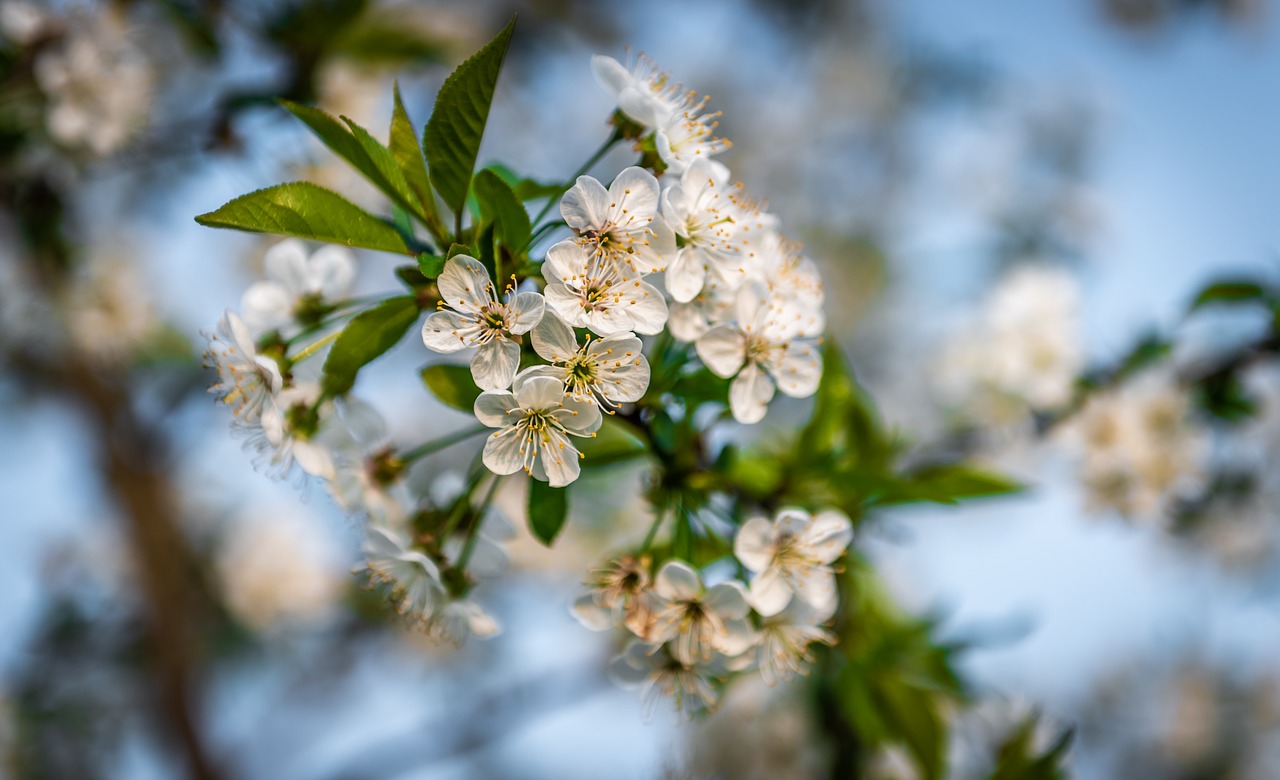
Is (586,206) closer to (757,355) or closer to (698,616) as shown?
(757,355)

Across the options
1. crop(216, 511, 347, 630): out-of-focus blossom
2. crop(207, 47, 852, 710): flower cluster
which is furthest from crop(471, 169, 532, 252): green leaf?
crop(216, 511, 347, 630): out-of-focus blossom

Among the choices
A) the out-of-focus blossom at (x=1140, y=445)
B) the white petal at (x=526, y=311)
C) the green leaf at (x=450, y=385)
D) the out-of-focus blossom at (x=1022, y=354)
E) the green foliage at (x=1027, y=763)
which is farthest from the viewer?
the out-of-focus blossom at (x=1022, y=354)

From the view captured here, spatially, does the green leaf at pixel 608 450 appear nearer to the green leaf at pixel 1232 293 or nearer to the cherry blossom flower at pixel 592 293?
the cherry blossom flower at pixel 592 293

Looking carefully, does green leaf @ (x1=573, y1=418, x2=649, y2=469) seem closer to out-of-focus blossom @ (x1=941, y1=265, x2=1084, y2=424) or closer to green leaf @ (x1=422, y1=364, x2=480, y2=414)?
green leaf @ (x1=422, y1=364, x2=480, y2=414)

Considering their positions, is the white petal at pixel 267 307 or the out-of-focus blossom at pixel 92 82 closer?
the white petal at pixel 267 307

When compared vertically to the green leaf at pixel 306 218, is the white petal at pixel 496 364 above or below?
below

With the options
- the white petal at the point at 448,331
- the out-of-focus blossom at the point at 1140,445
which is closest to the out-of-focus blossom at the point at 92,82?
the white petal at the point at 448,331

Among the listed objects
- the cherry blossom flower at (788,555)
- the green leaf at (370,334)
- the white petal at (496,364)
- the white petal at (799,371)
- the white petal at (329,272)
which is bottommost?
the cherry blossom flower at (788,555)

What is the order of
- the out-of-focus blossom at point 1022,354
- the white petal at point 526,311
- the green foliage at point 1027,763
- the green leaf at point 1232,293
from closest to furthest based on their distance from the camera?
the white petal at point 526,311
the green foliage at point 1027,763
the green leaf at point 1232,293
the out-of-focus blossom at point 1022,354
